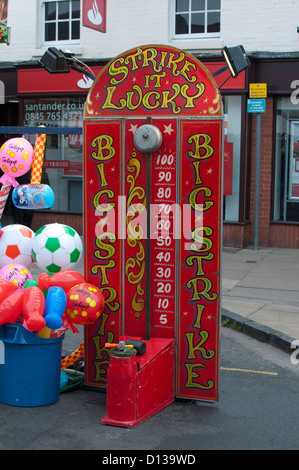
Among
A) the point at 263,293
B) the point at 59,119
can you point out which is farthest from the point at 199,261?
the point at 59,119

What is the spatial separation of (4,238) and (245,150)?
7.90 metres

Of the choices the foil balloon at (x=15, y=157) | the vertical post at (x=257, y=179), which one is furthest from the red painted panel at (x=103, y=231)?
the vertical post at (x=257, y=179)

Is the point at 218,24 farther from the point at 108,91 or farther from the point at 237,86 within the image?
the point at 108,91

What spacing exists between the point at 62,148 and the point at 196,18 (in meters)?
4.10

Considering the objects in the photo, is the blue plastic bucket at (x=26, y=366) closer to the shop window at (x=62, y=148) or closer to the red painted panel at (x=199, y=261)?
the red painted panel at (x=199, y=261)

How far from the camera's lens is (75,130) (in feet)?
20.3

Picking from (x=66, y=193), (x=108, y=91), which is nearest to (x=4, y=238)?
(x=108, y=91)

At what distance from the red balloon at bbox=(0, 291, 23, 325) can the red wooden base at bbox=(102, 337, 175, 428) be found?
2.88ft

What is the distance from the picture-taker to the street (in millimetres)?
4715

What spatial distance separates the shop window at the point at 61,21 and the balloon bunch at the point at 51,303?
10.1 m

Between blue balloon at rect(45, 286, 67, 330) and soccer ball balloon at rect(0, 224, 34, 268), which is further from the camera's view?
soccer ball balloon at rect(0, 224, 34, 268)

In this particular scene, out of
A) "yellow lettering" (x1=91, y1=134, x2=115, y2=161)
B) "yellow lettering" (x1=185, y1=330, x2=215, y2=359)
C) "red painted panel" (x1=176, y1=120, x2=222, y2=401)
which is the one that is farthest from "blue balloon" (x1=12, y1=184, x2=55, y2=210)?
"yellow lettering" (x1=185, y1=330, x2=215, y2=359)

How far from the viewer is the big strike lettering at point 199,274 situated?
5.29m

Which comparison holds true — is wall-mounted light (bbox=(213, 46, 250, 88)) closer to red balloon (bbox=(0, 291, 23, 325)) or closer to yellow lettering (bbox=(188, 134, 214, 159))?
yellow lettering (bbox=(188, 134, 214, 159))
